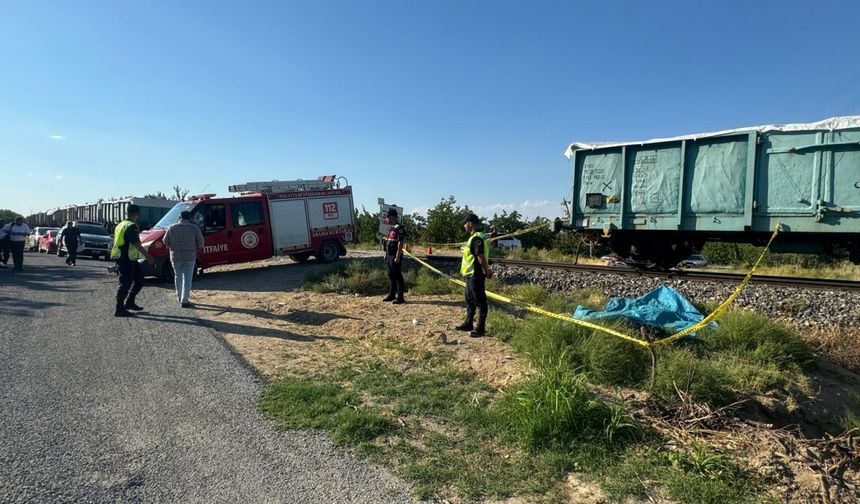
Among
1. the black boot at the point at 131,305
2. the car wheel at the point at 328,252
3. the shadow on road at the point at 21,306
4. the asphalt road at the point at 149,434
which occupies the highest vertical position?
the car wheel at the point at 328,252

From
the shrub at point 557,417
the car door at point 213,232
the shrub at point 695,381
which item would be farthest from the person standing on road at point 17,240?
the shrub at point 695,381

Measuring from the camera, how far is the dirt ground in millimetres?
3344

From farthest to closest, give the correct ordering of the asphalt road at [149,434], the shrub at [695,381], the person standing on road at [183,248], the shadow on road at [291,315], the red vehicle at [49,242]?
the red vehicle at [49,242] → the person standing on road at [183,248] → the shadow on road at [291,315] → the shrub at [695,381] → the asphalt road at [149,434]

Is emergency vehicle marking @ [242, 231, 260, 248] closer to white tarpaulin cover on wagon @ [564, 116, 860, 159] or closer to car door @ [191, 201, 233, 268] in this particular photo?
car door @ [191, 201, 233, 268]

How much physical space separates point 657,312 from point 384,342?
10.9 ft

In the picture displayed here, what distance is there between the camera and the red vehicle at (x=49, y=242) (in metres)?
23.9

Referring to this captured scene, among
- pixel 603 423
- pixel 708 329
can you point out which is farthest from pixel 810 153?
pixel 603 423

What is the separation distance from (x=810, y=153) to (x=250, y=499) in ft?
33.4

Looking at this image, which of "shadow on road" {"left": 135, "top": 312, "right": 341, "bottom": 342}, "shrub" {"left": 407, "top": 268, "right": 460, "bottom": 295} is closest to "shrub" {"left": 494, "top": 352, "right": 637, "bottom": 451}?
"shadow on road" {"left": 135, "top": 312, "right": 341, "bottom": 342}

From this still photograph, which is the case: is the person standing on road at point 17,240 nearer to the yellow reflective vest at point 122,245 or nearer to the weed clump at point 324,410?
the yellow reflective vest at point 122,245

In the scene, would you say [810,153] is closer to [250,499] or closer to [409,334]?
[409,334]

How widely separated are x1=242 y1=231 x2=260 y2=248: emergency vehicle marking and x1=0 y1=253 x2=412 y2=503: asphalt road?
694 cm

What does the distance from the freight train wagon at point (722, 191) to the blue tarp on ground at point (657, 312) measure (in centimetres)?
422

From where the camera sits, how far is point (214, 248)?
12.7 metres
